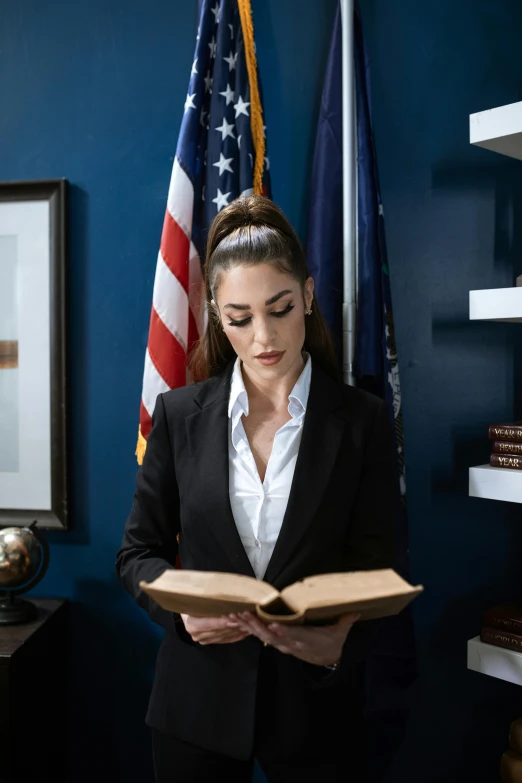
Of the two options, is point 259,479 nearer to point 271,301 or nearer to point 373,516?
point 373,516

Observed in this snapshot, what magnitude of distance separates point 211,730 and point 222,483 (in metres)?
0.43

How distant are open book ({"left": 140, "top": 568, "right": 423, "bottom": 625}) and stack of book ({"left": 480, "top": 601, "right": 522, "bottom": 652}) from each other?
809 millimetres

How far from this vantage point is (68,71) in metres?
2.02

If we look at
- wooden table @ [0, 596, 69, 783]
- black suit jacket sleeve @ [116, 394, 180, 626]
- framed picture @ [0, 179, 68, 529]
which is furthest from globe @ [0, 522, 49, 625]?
black suit jacket sleeve @ [116, 394, 180, 626]

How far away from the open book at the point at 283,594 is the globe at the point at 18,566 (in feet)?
3.52

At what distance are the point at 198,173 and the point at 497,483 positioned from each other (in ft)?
3.57

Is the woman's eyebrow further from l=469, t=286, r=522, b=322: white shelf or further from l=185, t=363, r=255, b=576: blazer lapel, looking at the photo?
l=469, t=286, r=522, b=322: white shelf

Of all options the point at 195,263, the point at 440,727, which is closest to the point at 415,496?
the point at 440,727

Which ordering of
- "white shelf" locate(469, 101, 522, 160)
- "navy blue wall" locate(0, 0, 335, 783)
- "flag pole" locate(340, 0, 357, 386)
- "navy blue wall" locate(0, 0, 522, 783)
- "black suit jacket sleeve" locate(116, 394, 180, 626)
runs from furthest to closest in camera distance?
"navy blue wall" locate(0, 0, 335, 783), "navy blue wall" locate(0, 0, 522, 783), "flag pole" locate(340, 0, 357, 386), "white shelf" locate(469, 101, 522, 160), "black suit jacket sleeve" locate(116, 394, 180, 626)

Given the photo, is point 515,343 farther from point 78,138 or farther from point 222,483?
point 78,138

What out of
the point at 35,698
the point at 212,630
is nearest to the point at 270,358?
the point at 212,630

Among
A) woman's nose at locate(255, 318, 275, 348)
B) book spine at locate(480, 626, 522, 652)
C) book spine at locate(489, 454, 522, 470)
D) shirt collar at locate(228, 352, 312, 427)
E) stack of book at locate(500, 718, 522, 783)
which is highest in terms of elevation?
woman's nose at locate(255, 318, 275, 348)

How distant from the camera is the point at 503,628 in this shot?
1.58 meters

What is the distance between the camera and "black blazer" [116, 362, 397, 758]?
1161 mm
